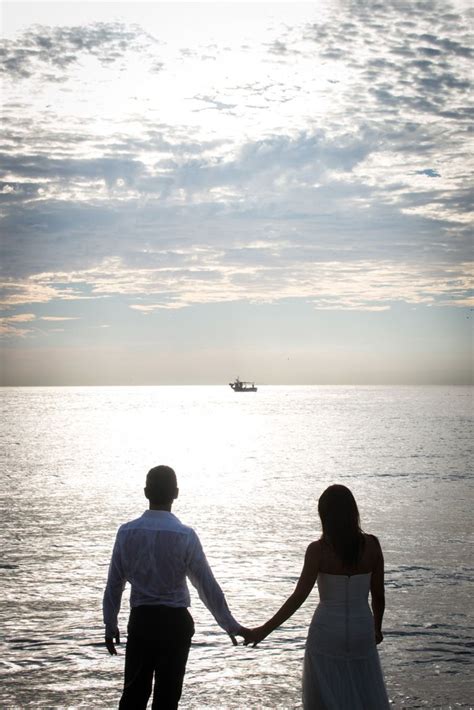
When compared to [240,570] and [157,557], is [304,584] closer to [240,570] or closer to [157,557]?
[157,557]

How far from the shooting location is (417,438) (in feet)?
201

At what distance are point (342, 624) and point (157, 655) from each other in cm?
116

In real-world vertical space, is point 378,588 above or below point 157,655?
above

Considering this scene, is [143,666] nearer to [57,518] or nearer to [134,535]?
[134,535]

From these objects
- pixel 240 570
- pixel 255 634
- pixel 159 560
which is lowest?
pixel 240 570

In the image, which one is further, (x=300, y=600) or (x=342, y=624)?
(x=300, y=600)

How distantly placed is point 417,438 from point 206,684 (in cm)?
5407

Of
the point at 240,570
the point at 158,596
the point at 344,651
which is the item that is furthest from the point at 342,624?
the point at 240,570

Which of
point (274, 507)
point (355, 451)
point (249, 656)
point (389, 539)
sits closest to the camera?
point (249, 656)

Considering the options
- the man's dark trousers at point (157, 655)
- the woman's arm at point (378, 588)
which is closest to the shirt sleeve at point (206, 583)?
the man's dark trousers at point (157, 655)

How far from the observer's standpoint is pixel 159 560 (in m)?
5.10

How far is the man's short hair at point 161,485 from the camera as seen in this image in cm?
523

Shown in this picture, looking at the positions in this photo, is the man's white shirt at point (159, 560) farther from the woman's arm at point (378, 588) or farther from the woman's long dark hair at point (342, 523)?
the woman's arm at point (378, 588)

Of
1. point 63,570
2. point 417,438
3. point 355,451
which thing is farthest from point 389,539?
point 417,438
